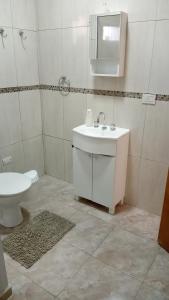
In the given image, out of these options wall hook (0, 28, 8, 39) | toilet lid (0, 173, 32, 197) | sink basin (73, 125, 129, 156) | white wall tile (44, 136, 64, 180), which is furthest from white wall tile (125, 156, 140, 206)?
wall hook (0, 28, 8, 39)

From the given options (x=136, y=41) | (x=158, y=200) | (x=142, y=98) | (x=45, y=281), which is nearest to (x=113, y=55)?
(x=136, y=41)

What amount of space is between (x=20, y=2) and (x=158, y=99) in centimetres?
167

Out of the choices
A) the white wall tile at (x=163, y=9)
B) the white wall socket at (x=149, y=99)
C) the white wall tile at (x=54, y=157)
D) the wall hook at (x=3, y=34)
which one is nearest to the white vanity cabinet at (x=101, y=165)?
the white wall socket at (x=149, y=99)

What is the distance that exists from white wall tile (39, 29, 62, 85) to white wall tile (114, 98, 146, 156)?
2.59ft

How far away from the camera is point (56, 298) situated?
4.84 feet

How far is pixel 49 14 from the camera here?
7.70 ft

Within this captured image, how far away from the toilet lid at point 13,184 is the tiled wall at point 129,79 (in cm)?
79

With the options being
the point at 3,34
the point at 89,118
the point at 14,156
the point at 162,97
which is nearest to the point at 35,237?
the point at 14,156

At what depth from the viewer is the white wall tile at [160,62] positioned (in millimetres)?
1795

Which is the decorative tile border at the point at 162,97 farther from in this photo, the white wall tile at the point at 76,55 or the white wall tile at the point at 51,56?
the white wall tile at the point at 51,56

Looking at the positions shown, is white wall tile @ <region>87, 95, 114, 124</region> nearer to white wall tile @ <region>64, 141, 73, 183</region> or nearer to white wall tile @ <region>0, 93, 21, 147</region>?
white wall tile @ <region>64, 141, 73, 183</region>

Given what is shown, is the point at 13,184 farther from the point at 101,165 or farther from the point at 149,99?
the point at 149,99

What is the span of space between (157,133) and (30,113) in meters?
1.46

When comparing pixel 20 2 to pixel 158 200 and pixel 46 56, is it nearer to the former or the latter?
pixel 46 56
